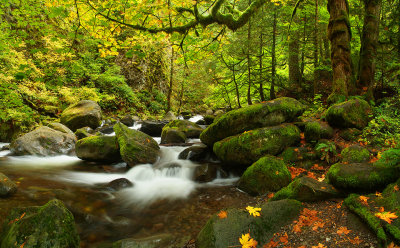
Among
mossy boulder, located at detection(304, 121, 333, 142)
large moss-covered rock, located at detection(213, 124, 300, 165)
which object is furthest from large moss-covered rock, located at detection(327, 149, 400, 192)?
large moss-covered rock, located at detection(213, 124, 300, 165)

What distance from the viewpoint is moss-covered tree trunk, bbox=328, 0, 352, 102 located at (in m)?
6.77

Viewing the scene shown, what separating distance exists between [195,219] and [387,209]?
3.24 meters

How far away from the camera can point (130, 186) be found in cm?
652

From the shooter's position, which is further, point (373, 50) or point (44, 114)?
point (44, 114)

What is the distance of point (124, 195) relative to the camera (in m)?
5.95

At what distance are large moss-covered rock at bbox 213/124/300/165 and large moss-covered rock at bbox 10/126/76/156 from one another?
7347 mm

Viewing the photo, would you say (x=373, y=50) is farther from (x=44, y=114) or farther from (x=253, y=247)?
(x=44, y=114)

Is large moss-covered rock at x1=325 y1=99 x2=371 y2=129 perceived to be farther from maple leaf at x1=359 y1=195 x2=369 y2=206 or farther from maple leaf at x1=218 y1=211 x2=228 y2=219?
maple leaf at x1=218 y1=211 x2=228 y2=219

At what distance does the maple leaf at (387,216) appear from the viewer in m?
2.37

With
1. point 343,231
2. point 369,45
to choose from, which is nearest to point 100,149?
point 343,231

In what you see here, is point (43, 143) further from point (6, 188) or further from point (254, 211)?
point (254, 211)

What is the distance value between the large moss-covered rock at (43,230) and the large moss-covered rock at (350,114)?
21.1ft

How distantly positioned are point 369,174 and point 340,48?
507 cm

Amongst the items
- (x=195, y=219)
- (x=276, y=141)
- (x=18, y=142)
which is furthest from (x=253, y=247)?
(x=18, y=142)
